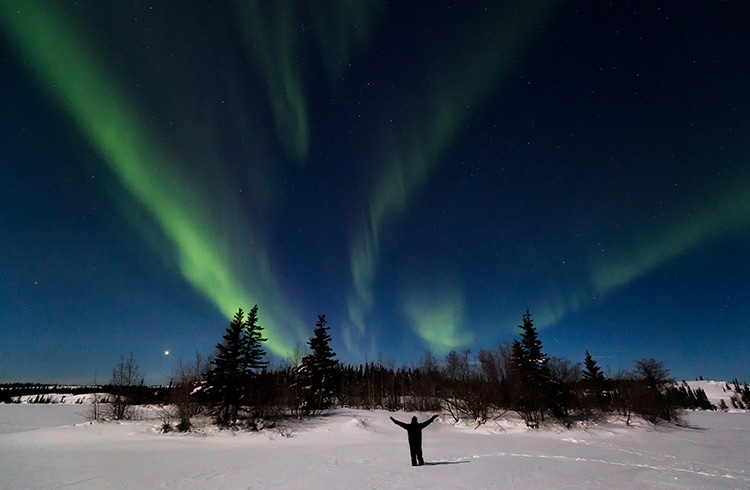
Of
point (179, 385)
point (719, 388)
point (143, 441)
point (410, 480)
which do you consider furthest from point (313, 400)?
point (719, 388)

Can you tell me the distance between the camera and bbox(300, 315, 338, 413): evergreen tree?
44.3 meters

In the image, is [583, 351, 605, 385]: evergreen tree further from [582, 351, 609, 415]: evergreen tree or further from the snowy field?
the snowy field

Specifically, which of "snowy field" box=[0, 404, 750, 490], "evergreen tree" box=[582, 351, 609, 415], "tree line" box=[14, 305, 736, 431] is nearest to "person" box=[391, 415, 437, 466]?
"snowy field" box=[0, 404, 750, 490]

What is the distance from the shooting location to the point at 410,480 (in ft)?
35.1

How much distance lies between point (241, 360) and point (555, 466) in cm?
2993

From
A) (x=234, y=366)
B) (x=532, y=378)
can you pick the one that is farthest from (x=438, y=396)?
(x=234, y=366)

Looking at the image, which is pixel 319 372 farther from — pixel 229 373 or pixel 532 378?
pixel 532 378

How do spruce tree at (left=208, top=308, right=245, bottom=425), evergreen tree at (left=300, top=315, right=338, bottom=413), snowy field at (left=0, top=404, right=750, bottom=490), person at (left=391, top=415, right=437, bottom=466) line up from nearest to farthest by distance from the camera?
snowy field at (left=0, top=404, right=750, bottom=490) < person at (left=391, top=415, right=437, bottom=466) < spruce tree at (left=208, top=308, right=245, bottom=425) < evergreen tree at (left=300, top=315, right=338, bottom=413)

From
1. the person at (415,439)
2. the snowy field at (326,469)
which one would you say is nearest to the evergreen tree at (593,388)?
the snowy field at (326,469)

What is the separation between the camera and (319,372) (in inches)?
1815

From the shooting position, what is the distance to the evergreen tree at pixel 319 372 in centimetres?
4431

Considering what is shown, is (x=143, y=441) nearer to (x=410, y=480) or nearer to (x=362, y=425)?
(x=362, y=425)

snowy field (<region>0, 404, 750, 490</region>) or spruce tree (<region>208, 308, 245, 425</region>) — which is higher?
spruce tree (<region>208, 308, 245, 425</region>)

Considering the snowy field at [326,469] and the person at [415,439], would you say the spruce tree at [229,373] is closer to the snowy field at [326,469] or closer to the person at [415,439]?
the snowy field at [326,469]
